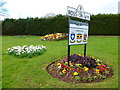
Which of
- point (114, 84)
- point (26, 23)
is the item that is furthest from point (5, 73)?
point (26, 23)

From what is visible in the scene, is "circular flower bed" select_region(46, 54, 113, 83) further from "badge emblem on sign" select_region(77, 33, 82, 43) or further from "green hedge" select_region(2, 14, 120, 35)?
"green hedge" select_region(2, 14, 120, 35)

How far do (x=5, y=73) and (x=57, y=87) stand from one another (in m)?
1.67

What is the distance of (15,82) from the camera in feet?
8.80

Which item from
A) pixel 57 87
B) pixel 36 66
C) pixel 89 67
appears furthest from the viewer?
pixel 36 66

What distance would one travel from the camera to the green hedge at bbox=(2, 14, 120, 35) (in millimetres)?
13531

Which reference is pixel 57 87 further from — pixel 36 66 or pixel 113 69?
pixel 113 69

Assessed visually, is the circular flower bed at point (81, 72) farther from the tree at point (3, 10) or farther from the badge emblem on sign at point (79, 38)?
the tree at point (3, 10)

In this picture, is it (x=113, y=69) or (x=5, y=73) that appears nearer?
(x=5, y=73)

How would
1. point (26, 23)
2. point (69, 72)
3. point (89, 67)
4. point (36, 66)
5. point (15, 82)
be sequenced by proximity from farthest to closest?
point (26, 23)
point (36, 66)
point (89, 67)
point (69, 72)
point (15, 82)

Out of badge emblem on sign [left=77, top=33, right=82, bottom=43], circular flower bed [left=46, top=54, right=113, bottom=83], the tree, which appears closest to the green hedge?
the tree

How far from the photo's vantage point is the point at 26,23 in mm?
16875

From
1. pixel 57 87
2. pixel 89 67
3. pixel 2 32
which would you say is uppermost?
pixel 2 32

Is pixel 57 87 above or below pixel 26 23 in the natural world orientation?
below

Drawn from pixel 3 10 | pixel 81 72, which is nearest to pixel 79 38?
pixel 81 72
